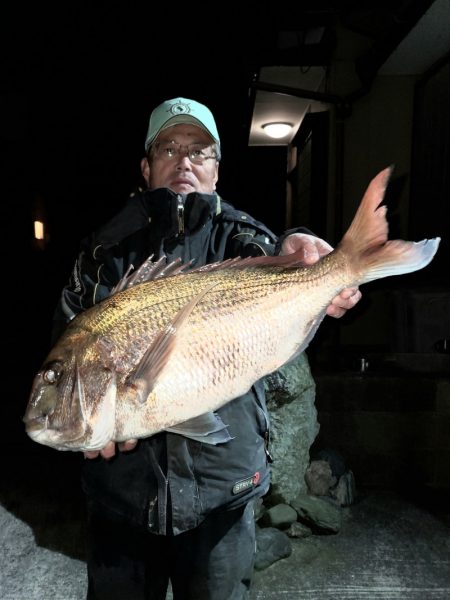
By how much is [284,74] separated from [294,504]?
21.7 ft

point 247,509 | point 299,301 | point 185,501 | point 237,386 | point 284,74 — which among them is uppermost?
point 284,74

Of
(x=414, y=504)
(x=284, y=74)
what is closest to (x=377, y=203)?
(x=414, y=504)

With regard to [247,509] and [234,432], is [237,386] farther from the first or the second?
[247,509]

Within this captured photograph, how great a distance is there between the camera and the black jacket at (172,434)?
1.84m

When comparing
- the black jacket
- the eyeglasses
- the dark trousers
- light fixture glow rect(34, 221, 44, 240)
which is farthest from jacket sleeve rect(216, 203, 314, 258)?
light fixture glow rect(34, 221, 44, 240)

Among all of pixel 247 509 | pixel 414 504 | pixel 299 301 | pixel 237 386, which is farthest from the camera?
pixel 414 504

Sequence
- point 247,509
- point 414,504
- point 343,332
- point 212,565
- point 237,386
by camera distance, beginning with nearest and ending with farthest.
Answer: point 237,386, point 212,565, point 247,509, point 414,504, point 343,332

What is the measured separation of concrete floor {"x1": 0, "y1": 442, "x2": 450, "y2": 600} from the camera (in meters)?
3.05

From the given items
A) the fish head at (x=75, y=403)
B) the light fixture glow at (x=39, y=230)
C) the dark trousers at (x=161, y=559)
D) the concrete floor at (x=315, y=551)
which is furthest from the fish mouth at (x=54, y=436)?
the light fixture glow at (x=39, y=230)

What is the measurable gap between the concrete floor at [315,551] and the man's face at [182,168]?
8.74 feet

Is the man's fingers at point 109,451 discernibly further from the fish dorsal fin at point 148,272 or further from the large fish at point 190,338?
the fish dorsal fin at point 148,272

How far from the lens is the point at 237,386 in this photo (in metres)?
1.68

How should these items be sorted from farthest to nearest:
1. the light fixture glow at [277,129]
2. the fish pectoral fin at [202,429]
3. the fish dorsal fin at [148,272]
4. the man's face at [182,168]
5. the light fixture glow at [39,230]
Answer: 1. the light fixture glow at [39,230]
2. the light fixture glow at [277,129]
3. the man's face at [182,168]
4. the fish dorsal fin at [148,272]
5. the fish pectoral fin at [202,429]

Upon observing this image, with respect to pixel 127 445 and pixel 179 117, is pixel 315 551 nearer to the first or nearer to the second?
pixel 127 445
